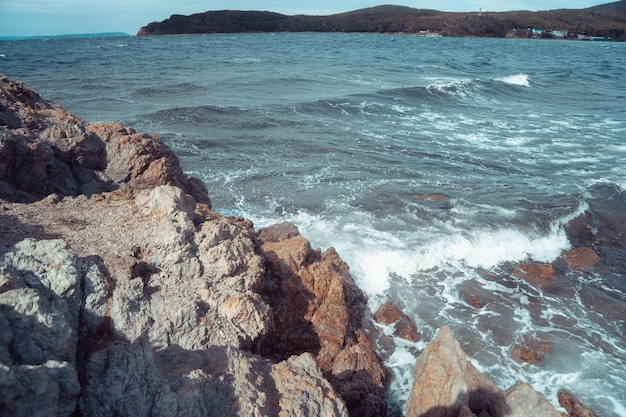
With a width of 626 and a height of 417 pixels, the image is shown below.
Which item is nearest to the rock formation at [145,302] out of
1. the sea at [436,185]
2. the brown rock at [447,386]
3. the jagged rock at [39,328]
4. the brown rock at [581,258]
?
the jagged rock at [39,328]

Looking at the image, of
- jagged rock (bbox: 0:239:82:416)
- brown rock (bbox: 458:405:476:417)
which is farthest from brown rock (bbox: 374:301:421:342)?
jagged rock (bbox: 0:239:82:416)

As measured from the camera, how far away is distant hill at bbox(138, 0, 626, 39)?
122 meters

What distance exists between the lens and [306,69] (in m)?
42.5

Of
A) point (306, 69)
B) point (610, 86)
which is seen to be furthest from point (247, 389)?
Answer: point (610, 86)

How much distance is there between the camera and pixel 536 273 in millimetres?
11180

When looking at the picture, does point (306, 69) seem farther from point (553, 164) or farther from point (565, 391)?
point (565, 391)

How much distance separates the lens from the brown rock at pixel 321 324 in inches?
250

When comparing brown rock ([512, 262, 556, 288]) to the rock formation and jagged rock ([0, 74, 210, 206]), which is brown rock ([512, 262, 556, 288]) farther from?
jagged rock ([0, 74, 210, 206])

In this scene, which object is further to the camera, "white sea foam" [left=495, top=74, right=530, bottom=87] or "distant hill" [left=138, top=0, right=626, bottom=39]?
"distant hill" [left=138, top=0, right=626, bottom=39]

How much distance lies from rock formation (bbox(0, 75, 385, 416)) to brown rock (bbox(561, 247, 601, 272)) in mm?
6356

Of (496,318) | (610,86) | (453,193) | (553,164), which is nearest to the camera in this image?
(496,318)

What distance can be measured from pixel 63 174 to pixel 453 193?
1153 cm

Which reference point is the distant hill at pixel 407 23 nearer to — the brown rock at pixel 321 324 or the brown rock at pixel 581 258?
the brown rock at pixel 581 258

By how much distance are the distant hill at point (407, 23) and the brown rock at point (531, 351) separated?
125893 millimetres
